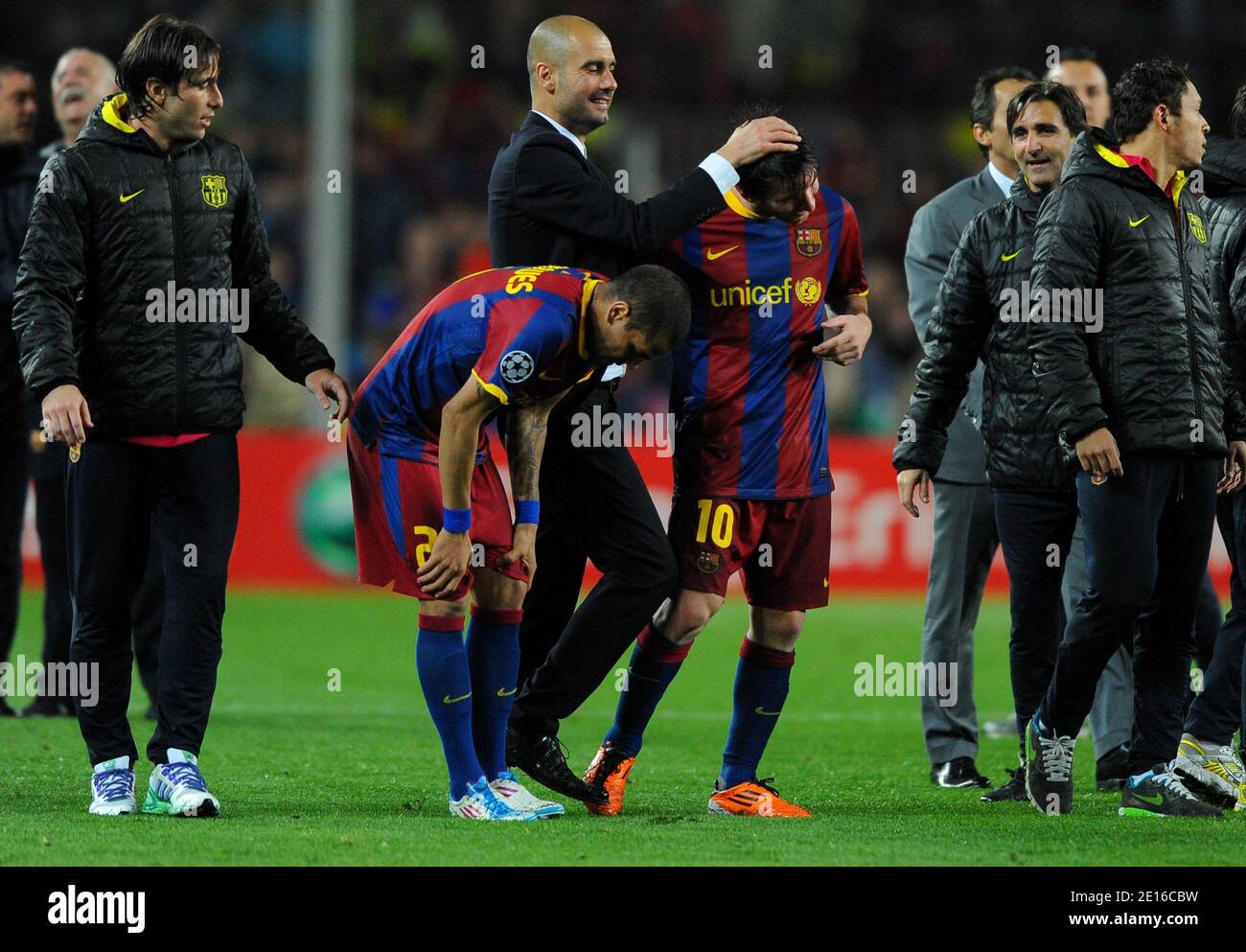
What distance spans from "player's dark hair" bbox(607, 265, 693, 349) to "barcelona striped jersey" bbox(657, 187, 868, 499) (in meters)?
0.53

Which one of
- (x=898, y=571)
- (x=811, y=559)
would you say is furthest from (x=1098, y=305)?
(x=898, y=571)

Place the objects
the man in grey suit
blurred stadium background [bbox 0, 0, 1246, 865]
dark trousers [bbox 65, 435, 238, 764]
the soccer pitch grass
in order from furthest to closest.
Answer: the man in grey suit
dark trousers [bbox 65, 435, 238, 764]
blurred stadium background [bbox 0, 0, 1246, 865]
the soccer pitch grass

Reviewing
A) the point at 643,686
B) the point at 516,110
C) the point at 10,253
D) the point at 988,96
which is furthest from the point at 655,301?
the point at 516,110

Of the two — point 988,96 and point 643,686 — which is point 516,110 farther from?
point 643,686

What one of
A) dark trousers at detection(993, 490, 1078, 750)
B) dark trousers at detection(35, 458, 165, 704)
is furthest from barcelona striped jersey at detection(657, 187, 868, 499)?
dark trousers at detection(35, 458, 165, 704)

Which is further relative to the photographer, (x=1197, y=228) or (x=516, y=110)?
(x=516, y=110)

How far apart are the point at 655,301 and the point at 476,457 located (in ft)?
2.37

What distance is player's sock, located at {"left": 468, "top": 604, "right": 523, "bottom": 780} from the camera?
5.38 meters

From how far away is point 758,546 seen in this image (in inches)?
222

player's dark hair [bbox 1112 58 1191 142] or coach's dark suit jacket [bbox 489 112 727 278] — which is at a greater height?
player's dark hair [bbox 1112 58 1191 142]

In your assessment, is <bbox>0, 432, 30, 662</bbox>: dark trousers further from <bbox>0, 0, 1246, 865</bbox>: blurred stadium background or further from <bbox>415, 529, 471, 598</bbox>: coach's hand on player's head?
<bbox>415, 529, 471, 598</bbox>: coach's hand on player's head

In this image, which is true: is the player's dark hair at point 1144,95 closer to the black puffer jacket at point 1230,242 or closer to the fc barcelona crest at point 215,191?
the black puffer jacket at point 1230,242

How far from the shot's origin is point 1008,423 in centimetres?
583

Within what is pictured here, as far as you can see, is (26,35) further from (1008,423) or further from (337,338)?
(1008,423)
